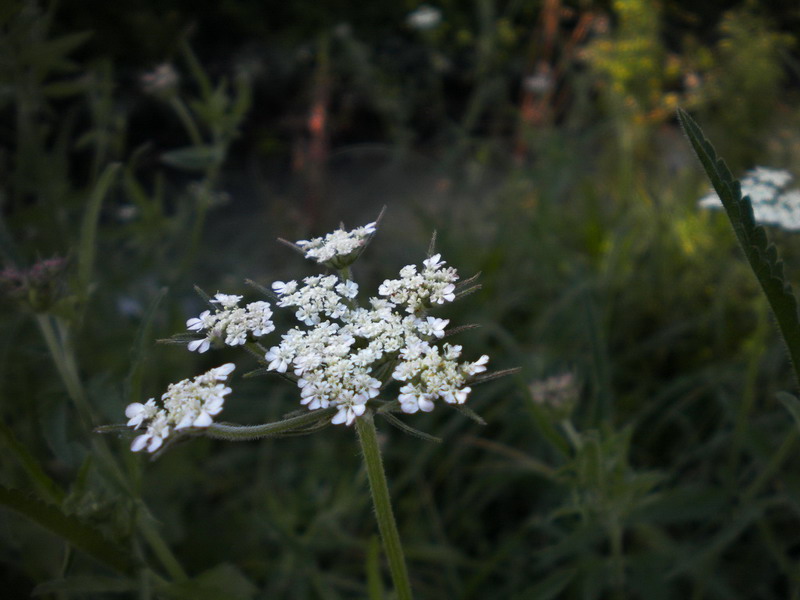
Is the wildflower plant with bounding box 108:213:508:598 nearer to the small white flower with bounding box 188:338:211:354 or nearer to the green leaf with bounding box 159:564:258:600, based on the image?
the small white flower with bounding box 188:338:211:354

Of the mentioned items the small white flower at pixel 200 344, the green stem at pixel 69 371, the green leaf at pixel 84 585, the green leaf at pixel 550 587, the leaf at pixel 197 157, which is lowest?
the green leaf at pixel 550 587

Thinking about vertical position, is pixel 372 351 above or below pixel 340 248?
below

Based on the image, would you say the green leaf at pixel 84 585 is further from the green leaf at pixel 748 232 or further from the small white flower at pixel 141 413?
the green leaf at pixel 748 232

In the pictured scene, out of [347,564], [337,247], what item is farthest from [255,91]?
[337,247]

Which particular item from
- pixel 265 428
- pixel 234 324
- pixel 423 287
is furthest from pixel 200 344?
pixel 423 287

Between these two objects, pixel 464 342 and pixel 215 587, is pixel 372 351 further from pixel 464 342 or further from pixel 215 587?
pixel 464 342

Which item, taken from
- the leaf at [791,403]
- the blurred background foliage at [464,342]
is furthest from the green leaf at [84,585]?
the leaf at [791,403]
